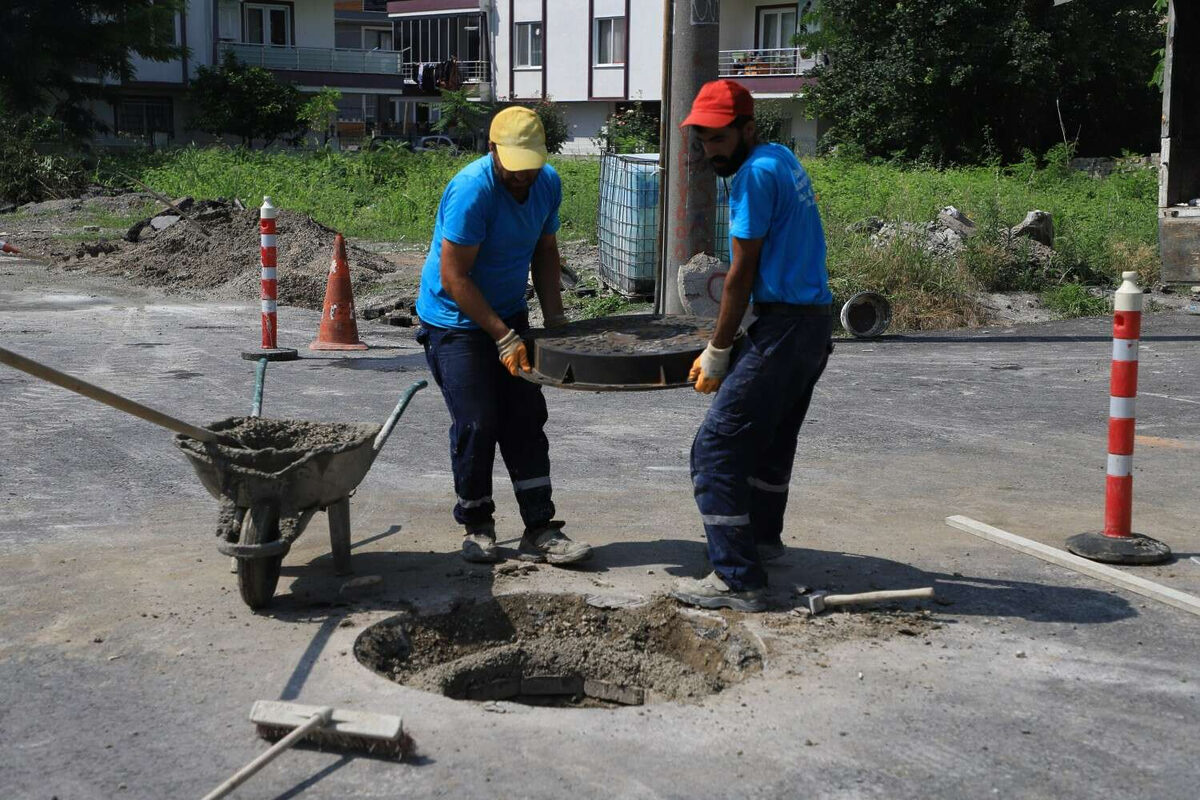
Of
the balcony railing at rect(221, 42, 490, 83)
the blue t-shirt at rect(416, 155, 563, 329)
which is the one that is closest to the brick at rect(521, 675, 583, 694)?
the blue t-shirt at rect(416, 155, 563, 329)

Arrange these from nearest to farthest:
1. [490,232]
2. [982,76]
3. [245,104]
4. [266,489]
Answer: [266,489], [490,232], [982,76], [245,104]

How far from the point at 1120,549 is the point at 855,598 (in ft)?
4.73

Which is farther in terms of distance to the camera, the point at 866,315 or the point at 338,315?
the point at 866,315

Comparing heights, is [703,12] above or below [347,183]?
above

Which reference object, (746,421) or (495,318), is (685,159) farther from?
(746,421)

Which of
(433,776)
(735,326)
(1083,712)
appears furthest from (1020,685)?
(433,776)

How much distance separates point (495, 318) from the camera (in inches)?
197

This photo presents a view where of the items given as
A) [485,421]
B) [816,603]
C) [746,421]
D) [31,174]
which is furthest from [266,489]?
[31,174]

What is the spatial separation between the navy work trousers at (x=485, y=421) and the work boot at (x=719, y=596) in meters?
0.83

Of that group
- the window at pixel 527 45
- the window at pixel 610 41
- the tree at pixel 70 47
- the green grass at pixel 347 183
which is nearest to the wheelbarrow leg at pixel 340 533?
the green grass at pixel 347 183

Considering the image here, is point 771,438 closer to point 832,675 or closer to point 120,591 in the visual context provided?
point 832,675

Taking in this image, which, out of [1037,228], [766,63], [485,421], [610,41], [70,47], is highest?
[610,41]

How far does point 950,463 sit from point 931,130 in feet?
98.5

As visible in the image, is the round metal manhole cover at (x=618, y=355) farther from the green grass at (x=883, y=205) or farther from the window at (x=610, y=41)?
the window at (x=610, y=41)
